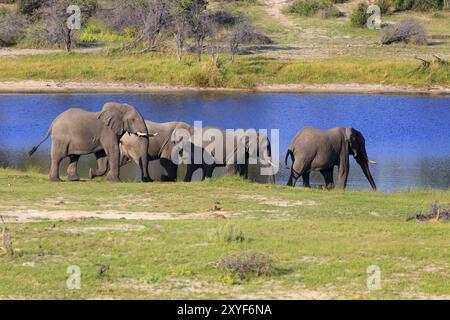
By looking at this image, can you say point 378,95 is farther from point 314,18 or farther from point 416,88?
point 314,18

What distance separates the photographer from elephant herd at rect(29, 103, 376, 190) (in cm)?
2266

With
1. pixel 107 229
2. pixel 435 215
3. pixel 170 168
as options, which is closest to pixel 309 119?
pixel 170 168

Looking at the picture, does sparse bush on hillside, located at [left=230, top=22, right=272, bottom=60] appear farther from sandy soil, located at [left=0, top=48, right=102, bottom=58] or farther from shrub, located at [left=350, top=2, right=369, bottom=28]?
sandy soil, located at [left=0, top=48, right=102, bottom=58]

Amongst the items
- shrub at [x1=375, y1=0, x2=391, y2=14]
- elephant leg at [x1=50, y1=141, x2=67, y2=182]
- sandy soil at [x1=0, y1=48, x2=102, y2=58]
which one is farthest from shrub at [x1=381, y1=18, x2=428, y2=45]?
elephant leg at [x1=50, y1=141, x2=67, y2=182]

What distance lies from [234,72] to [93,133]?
23.1 metres

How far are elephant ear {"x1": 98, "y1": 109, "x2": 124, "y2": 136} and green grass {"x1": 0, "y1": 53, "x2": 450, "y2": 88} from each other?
878 inches

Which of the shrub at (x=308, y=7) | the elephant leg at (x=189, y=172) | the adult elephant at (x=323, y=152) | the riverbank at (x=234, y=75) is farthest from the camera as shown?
the shrub at (x=308, y=7)

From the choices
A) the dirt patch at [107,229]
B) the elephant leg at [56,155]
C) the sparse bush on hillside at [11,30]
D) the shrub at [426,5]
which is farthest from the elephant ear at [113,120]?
the shrub at [426,5]

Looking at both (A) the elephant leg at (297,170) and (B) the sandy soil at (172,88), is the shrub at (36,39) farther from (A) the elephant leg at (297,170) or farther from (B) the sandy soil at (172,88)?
(A) the elephant leg at (297,170)

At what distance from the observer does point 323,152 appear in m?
24.2

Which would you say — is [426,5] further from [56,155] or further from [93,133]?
[56,155]

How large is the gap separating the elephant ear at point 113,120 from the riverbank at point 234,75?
21449 mm

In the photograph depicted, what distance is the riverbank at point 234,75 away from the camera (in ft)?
147

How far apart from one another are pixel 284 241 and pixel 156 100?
2797cm
